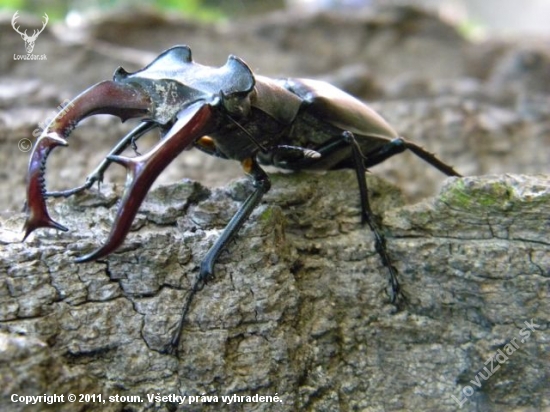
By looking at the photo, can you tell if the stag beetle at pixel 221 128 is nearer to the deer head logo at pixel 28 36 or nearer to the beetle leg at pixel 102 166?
the beetle leg at pixel 102 166

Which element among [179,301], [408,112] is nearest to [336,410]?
[179,301]

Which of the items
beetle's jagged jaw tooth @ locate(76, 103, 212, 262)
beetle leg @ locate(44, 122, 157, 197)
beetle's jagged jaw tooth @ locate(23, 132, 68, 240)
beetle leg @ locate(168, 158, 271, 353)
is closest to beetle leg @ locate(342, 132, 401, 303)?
beetle leg @ locate(168, 158, 271, 353)

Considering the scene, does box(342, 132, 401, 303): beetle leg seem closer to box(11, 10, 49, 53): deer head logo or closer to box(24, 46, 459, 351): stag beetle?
box(24, 46, 459, 351): stag beetle

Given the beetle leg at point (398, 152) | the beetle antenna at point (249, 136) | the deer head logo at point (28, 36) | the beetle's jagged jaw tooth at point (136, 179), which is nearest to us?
the beetle's jagged jaw tooth at point (136, 179)

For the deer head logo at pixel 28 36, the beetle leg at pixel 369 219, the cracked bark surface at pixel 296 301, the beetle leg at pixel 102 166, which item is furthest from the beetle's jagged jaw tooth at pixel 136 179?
the deer head logo at pixel 28 36

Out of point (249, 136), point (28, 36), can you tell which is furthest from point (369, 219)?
point (28, 36)

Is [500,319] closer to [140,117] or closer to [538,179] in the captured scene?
[538,179]
